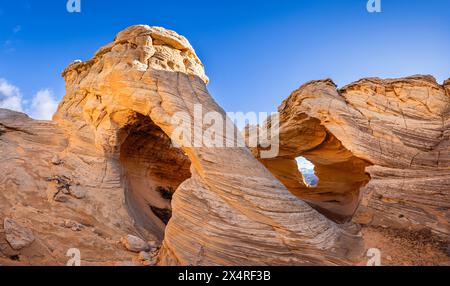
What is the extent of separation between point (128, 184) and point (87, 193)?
1.65 meters

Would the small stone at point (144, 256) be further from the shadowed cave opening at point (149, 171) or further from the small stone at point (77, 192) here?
the small stone at point (77, 192)

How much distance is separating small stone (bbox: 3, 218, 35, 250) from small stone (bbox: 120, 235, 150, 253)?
2.17 meters

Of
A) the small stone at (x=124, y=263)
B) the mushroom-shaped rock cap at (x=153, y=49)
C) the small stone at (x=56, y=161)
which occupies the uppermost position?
the mushroom-shaped rock cap at (x=153, y=49)

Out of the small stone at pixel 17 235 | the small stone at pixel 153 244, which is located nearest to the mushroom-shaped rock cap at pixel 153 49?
the small stone at pixel 153 244

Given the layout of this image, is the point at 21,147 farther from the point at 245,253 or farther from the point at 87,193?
the point at 245,253

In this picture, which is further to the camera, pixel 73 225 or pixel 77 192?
pixel 77 192

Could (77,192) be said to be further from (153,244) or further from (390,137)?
(390,137)

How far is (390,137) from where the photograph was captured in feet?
23.6

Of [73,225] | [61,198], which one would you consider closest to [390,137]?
[73,225]

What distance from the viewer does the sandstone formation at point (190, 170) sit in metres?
5.65

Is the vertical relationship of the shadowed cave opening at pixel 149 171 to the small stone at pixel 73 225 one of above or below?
above

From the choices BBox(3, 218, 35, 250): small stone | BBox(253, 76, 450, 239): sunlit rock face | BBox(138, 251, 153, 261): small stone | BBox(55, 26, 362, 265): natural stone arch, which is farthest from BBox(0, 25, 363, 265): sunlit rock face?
BBox(253, 76, 450, 239): sunlit rock face

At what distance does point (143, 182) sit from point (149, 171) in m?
0.63

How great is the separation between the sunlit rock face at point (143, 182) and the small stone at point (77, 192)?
0.03 metres
